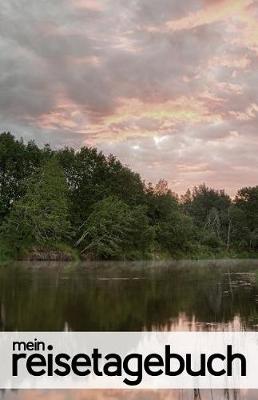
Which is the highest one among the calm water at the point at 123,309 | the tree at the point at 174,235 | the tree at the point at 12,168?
the tree at the point at 12,168

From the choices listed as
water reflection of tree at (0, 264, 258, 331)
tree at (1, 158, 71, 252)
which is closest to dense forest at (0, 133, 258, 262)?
tree at (1, 158, 71, 252)

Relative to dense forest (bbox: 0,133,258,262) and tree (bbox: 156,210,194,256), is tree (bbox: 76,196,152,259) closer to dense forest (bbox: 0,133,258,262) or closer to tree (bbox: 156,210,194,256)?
dense forest (bbox: 0,133,258,262)

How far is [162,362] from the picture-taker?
1246cm

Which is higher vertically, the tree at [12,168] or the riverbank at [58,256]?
the tree at [12,168]

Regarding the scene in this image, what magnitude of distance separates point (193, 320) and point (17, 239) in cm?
4361

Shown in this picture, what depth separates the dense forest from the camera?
61.8 meters

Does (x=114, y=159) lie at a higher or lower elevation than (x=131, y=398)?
higher

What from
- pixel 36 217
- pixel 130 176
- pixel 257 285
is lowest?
pixel 257 285

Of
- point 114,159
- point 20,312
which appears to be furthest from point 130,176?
point 20,312

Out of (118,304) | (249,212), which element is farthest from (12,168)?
(249,212)

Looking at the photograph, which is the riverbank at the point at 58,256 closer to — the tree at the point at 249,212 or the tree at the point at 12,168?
the tree at the point at 12,168

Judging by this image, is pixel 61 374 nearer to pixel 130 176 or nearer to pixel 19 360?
pixel 19 360

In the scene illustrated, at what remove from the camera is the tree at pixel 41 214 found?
6034 cm

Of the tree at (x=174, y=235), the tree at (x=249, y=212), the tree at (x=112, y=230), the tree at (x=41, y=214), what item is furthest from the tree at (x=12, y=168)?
the tree at (x=249, y=212)
